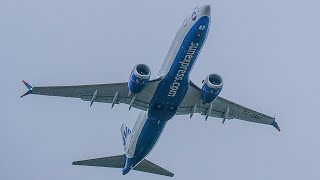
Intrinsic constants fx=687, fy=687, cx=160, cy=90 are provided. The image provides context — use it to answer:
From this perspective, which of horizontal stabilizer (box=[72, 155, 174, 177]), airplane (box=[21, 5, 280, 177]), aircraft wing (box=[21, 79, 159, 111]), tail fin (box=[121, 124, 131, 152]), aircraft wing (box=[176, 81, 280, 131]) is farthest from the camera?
horizontal stabilizer (box=[72, 155, 174, 177])

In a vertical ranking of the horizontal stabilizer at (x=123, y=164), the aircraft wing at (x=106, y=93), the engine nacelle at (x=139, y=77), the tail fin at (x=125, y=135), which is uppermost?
the engine nacelle at (x=139, y=77)

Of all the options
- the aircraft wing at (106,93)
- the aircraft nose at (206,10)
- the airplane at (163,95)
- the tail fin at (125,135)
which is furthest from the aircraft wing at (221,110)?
the aircraft nose at (206,10)

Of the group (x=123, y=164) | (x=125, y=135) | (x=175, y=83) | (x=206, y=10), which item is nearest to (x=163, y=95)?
(x=175, y=83)

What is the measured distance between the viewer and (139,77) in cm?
5291

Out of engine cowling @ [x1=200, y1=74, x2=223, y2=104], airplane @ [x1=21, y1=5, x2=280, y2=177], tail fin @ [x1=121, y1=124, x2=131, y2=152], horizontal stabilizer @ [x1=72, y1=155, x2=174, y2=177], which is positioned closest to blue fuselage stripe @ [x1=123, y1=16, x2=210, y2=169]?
airplane @ [x1=21, y1=5, x2=280, y2=177]

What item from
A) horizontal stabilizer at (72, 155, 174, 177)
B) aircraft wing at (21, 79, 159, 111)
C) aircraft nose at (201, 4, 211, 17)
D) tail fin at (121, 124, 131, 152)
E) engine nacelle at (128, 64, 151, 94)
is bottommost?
horizontal stabilizer at (72, 155, 174, 177)

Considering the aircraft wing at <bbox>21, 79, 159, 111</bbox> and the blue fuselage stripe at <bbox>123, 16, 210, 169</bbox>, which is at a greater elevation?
the blue fuselage stripe at <bbox>123, 16, 210, 169</bbox>

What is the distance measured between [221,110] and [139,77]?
11229 millimetres

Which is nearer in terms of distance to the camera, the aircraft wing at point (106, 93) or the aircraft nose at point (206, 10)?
the aircraft nose at point (206, 10)

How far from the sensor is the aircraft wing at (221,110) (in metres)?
58.7

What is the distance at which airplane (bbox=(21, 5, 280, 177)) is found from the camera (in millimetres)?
52938

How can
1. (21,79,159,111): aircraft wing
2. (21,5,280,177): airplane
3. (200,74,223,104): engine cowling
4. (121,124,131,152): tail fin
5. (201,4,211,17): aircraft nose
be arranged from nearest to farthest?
(201,4,211,17): aircraft nose, (21,5,280,177): airplane, (200,74,223,104): engine cowling, (21,79,159,111): aircraft wing, (121,124,131,152): tail fin

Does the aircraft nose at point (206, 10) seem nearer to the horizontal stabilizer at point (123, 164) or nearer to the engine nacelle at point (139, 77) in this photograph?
the engine nacelle at point (139, 77)

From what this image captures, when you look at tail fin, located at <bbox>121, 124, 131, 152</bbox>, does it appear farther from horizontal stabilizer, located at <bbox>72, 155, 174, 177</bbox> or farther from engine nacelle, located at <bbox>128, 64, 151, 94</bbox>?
engine nacelle, located at <bbox>128, 64, 151, 94</bbox>
